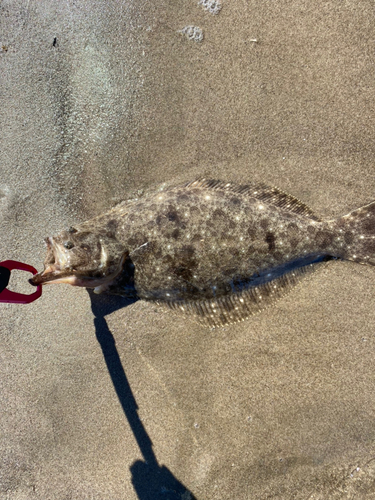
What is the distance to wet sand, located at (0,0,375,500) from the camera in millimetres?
3270

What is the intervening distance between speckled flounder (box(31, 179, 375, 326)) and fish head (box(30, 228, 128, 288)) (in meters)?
0.01

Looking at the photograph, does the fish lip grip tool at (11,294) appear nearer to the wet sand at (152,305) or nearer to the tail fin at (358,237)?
the wet sand at (152,305)

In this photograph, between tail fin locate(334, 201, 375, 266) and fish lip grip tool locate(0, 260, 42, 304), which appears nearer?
fish lip grip tool locate(0, 260, 42, 304)

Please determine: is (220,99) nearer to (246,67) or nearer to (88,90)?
(246,67)

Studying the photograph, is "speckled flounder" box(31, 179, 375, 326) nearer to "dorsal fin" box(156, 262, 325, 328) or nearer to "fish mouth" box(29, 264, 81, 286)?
"dorsal fin" box(156, 262, 325, 328)

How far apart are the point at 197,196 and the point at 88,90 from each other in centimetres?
174

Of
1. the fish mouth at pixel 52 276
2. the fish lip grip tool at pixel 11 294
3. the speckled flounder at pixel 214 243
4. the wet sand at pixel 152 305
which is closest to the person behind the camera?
the fish mouth at pixel 52 276

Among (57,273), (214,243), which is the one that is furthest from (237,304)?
(57,273)

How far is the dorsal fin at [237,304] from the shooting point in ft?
11.0

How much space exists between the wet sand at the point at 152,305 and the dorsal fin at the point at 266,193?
0.12m

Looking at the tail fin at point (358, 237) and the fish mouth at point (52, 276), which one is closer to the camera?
the fish mouth at point (52, 276)

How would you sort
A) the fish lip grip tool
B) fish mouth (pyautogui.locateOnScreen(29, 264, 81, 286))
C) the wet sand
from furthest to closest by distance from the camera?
the wet sand
the fish lip grip tool
fish mouth (pyautogui.locateOnScreen(29, 264, 81, 286))

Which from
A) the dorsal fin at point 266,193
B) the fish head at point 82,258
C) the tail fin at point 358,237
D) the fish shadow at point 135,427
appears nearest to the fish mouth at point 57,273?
the fish head at point 82,258

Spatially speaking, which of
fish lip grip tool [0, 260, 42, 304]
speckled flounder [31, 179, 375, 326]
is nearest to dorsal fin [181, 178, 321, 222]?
speckled flounder [31, 179, 375, 326]
